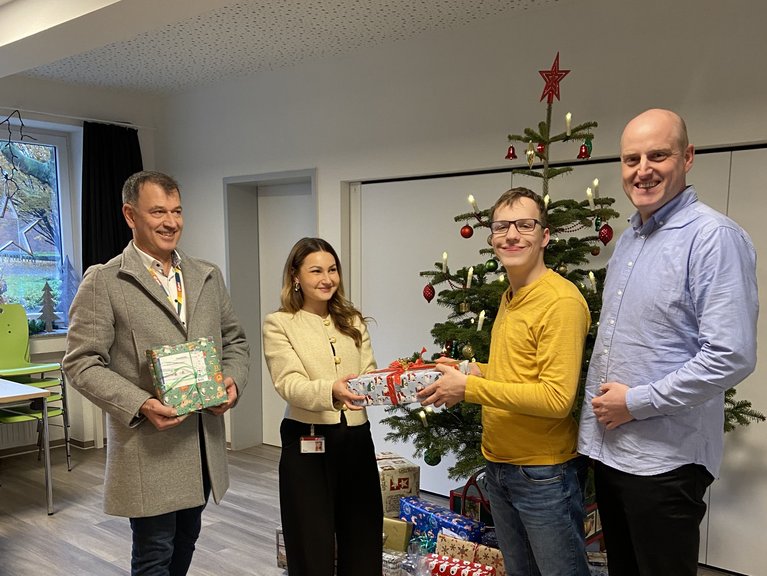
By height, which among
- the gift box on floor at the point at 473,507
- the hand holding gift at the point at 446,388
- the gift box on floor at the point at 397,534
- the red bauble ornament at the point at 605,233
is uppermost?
the red bauble ornament at the point at 605,233

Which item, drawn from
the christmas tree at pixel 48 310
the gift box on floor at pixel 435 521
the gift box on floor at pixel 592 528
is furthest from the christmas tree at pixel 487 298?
the christmas tree at pixel 48 310

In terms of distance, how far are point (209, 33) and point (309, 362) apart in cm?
243

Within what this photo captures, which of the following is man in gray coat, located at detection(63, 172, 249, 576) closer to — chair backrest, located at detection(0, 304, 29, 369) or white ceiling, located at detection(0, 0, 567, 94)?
white ceiling, located at detection(0, 0, 567, 94)

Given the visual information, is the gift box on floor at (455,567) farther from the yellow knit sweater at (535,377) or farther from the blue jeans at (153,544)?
the blue jeans at (153,544)

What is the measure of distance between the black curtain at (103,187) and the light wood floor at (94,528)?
1.61 m

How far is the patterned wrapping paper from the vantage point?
179cm

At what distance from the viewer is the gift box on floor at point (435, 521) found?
8.52 ft

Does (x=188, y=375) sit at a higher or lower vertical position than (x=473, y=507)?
higher

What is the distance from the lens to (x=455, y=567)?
2.43 metres

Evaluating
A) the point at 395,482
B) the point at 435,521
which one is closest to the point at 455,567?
the point at 435,521

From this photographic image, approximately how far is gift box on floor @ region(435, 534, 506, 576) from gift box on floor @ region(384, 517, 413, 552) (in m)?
0.21

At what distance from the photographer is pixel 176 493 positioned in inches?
73.4

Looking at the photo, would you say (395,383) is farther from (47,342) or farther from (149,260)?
(47,342)

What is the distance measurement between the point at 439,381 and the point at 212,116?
12.3 feet
